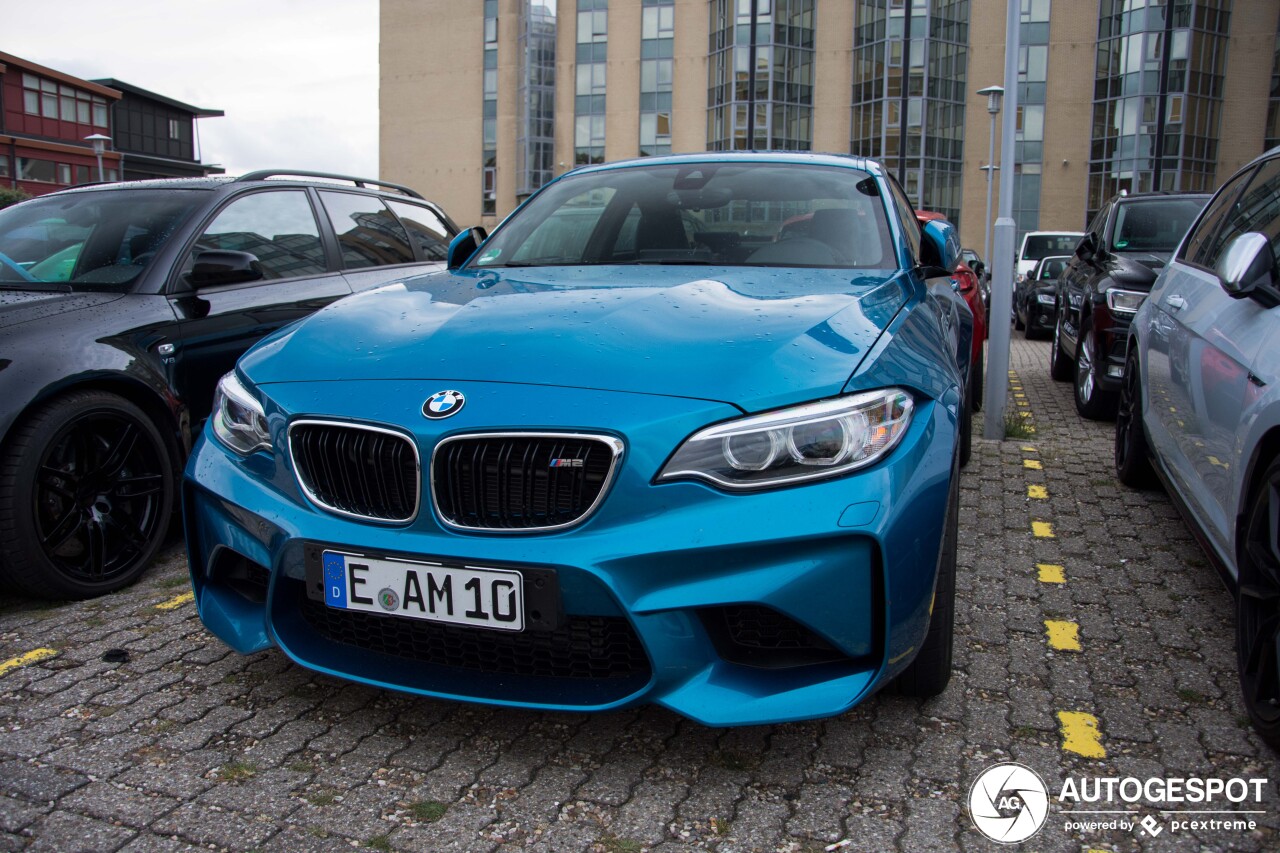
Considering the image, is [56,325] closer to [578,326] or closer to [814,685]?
[578,326]

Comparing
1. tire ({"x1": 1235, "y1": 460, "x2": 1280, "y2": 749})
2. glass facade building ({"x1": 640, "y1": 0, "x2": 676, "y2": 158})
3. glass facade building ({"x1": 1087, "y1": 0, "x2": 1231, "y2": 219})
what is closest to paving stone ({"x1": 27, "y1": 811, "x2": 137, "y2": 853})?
tire ({"x1": 1235, "y1": 460, "x2": 1280, "y2": 749})

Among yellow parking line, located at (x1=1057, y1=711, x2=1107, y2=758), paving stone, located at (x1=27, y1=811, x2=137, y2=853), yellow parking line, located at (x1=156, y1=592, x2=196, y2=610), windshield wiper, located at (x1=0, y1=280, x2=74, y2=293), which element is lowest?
yellow parking line, located at (x1=156, y1=592, x2=196, y2=610)

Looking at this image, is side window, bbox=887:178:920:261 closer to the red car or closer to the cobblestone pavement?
the red car

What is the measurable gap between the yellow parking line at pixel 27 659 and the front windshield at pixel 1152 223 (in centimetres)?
738

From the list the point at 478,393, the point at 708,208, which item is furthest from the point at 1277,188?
the point at 478,393

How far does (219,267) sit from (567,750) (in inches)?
101

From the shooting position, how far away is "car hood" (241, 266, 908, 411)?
2334 mm

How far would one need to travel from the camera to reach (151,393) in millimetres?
Answer: 3797

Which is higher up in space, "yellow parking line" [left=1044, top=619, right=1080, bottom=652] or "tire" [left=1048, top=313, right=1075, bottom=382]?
"tire" [left=1048, top=313, right=1075, bottom=382]

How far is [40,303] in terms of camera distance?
362 cm

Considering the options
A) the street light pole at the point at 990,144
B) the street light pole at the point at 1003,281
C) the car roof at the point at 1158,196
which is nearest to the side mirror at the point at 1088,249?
the car roof at the point at 1158,196

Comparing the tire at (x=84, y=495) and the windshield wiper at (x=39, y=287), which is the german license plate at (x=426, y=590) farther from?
the windshield wiper at (x=39, y=287)

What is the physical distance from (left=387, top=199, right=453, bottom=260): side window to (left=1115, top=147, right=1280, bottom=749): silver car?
12.3 feet

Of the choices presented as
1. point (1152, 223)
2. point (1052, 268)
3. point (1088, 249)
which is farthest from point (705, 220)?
point (1052, 268)
